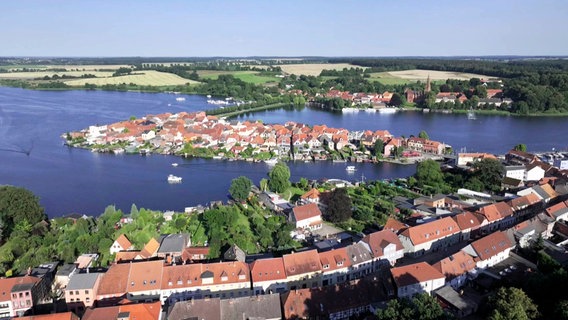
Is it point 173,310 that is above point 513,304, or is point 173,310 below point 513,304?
below

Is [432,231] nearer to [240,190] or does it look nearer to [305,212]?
[305,212]

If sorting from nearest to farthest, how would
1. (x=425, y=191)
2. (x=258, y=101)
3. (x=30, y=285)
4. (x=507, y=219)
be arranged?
1. (x=30, y=285)
2. (x=507, y=219)
3. (x=425, y=191)
4. (x=258, y=101)

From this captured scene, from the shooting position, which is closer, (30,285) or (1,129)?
(30,285)

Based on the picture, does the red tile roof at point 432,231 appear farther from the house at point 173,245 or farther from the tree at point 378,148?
the tree at point 378,148

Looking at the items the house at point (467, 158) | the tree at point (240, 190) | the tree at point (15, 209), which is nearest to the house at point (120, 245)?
the tree at point (15, 209)

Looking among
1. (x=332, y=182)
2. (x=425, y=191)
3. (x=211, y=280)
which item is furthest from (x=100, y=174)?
(x=425, y=191)

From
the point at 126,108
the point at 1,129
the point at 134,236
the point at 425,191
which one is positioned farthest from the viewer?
the point at 126,108

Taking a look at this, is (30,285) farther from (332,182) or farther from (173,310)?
(332,182)
